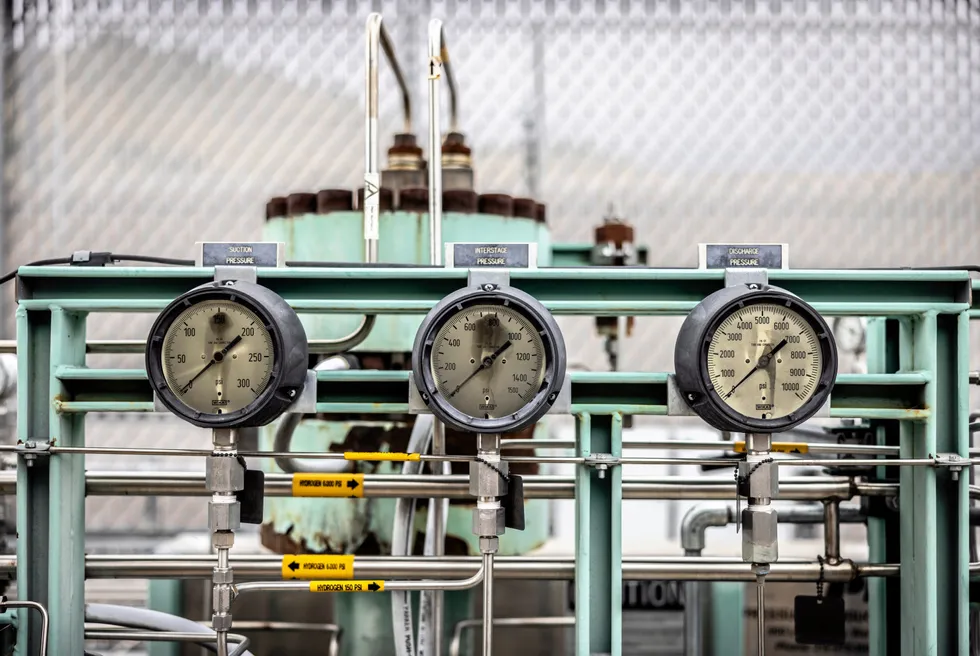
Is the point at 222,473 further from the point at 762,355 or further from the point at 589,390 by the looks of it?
the point at 762,355

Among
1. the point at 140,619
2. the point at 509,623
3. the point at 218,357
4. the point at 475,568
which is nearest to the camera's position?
the point at 218,357

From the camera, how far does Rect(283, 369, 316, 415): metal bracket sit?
117 centimetres

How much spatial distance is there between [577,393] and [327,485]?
0.44 metres

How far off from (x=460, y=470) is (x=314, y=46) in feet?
6.82

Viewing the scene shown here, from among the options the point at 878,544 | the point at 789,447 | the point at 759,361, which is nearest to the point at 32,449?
the point at 759,361

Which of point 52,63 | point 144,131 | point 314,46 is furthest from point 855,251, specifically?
point 52,63

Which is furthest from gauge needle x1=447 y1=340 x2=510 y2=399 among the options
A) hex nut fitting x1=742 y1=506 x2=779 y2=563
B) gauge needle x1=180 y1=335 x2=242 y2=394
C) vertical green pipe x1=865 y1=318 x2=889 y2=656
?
vertical green pipe x1=865 y1=318 x2=889 y2=656

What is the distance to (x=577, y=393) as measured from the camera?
122 cm

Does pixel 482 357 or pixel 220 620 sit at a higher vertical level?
pixel 482 357

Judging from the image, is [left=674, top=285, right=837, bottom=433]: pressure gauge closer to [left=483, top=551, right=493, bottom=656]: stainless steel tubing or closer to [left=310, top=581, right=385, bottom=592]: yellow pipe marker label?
[left=483, top=551, right=493, bottom=656]: stainless steel tubing

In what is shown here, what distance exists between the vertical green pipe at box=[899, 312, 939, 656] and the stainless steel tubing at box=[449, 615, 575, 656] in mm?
665

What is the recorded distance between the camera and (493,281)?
1.20 meters

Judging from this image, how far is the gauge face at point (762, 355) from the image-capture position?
113 centimetres

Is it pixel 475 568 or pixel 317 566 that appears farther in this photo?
pixel 475 568
